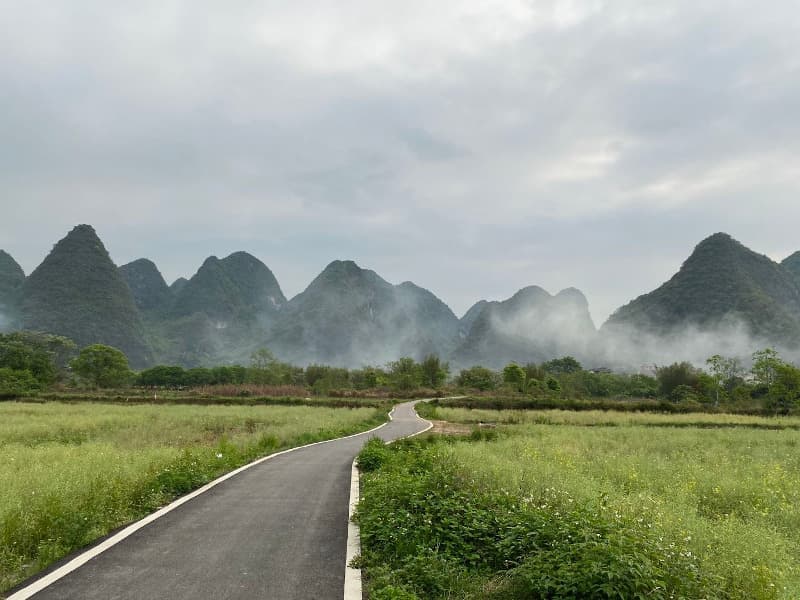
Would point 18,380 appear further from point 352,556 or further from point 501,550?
point 501,550

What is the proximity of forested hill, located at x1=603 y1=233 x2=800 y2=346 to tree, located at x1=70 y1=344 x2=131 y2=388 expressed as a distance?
152m

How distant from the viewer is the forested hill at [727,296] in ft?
441

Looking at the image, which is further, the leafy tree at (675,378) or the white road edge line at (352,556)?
the leafy tree at (675,378)

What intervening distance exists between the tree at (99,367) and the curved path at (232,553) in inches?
3437

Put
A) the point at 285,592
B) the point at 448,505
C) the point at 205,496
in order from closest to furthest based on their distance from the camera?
the point at 285,592 → the point at 448,505 → the point at 205,496

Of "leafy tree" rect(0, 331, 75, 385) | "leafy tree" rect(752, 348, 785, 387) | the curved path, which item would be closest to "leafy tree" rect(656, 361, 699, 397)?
"leafy tree" rect(752, 348, 785, 387)

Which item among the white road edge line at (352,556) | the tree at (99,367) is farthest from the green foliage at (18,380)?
the white road edge line at (352,556)

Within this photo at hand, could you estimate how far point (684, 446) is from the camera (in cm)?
2181

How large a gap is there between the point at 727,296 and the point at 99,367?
16029cm

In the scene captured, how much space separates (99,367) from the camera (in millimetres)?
83625

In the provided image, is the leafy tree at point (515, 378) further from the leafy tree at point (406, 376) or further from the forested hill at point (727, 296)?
the forested hill at point (727, 296)

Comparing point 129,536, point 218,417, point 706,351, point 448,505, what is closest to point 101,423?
point 218,417

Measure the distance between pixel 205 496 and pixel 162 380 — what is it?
110m

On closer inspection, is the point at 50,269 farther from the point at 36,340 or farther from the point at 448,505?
the point at 448,505
